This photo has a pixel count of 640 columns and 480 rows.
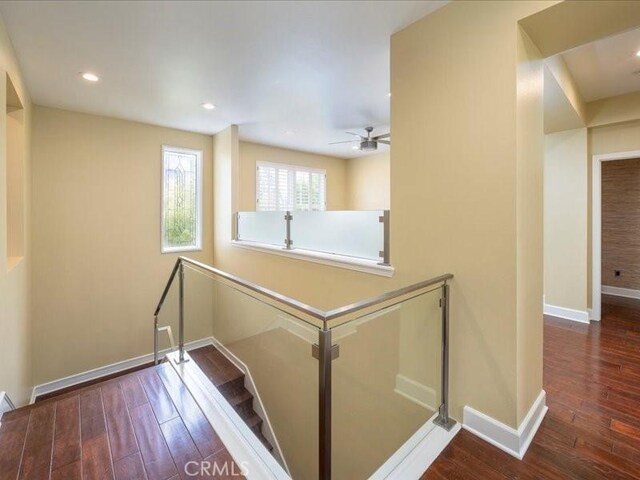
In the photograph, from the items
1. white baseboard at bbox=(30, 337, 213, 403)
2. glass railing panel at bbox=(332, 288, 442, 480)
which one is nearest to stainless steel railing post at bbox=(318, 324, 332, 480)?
glass railing panel at bbox=(332, 288, 442, 480)

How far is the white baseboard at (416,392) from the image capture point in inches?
82.4

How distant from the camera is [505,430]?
183cm

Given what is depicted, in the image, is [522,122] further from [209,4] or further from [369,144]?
[369,144]

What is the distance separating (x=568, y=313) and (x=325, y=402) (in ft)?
14.7

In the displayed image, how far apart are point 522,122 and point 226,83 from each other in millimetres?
2755

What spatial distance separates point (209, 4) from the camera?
6.67ft

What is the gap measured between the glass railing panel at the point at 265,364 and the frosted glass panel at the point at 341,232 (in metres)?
0.98

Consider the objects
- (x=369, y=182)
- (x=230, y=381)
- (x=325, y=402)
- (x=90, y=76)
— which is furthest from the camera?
(x=369, y=182)

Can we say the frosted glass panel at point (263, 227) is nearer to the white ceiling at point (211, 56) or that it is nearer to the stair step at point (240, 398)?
the white ceiling at point (211, 56)

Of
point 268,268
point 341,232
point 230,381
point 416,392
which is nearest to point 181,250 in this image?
point 268,268

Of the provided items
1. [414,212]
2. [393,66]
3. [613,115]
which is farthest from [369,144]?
[613,115]

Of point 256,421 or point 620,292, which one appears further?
point 620,292
